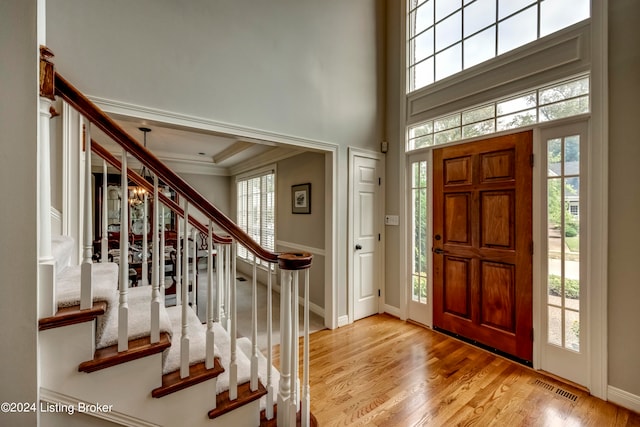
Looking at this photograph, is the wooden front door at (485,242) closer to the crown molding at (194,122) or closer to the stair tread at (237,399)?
the crown molding at (194,122)

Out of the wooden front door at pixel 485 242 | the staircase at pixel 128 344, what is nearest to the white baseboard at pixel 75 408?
the staircase at pixel 128 344

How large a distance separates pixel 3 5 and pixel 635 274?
11.5 feet

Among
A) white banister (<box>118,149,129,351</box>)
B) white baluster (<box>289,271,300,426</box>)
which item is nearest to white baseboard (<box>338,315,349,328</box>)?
white baluster (<box>289,271,300,426</box>)

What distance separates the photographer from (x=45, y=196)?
993 millimetres

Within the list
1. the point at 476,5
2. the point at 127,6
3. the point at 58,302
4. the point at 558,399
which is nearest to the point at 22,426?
the point at 58,302

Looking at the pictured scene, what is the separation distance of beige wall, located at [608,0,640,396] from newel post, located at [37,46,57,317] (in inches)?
126

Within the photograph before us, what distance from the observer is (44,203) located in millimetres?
990

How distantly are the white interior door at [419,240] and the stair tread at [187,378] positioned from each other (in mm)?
2536

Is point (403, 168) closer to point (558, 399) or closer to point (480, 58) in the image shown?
point (480, 58)

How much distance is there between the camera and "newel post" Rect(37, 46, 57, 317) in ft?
3.16

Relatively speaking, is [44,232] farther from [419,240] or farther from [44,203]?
[419,240]

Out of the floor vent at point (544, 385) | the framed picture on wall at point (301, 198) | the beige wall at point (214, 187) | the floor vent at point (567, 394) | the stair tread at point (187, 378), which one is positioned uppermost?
the beige wall at point (214, 187)

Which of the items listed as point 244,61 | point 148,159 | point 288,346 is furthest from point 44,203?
point 244,61

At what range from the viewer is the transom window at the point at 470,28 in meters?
2.33
